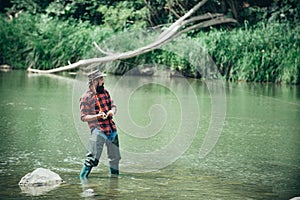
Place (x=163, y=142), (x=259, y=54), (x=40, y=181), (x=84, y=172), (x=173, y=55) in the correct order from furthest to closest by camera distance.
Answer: (x=173, y=55) < (x=259, y=54) < (x=163, y=142) < (x=84, y=172) < (x=40, y=181)

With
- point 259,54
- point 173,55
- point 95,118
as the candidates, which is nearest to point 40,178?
point 95,118

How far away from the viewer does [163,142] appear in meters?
10.5

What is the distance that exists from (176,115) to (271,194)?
6.30 meters

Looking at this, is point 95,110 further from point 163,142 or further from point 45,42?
point 45,42

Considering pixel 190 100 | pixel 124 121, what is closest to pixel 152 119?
pixel 124 121

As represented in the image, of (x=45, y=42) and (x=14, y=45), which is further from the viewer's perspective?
(x=14, y=45)

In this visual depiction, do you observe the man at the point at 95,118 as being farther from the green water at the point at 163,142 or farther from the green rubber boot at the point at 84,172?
the green water at the point at 163,142

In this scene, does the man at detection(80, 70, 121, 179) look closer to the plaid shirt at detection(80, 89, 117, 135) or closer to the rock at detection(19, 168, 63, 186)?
the plaid shirt at detection(80, 89, 117, 135)

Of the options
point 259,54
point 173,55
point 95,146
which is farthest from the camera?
point 173,55

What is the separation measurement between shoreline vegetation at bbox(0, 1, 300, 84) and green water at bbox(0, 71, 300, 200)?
253cm

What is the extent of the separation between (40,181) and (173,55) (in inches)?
591

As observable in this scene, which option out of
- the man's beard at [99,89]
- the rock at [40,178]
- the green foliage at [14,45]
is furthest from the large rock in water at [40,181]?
the green foliage at [14,45]

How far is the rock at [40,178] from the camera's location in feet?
23.8

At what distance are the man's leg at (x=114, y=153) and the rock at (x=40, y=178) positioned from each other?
609 mm
